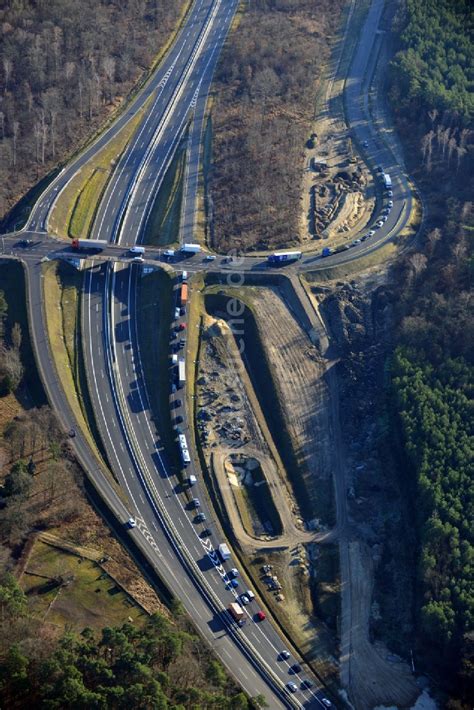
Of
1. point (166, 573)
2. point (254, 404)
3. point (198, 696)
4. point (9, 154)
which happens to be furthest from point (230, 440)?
point (9, 154)

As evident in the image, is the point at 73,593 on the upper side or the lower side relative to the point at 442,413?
lower

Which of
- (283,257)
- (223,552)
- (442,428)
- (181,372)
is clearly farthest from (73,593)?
(283,257)

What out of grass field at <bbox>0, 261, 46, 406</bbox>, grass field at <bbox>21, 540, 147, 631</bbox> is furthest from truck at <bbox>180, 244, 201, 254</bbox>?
grass field at <bbox>21, 540, 147, 631</bbox>

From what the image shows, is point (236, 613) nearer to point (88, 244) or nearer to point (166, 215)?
point (88, 244)

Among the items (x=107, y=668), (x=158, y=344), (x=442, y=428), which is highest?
(x=158, y=344)

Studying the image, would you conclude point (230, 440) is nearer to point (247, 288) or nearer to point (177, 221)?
point (247, 288)

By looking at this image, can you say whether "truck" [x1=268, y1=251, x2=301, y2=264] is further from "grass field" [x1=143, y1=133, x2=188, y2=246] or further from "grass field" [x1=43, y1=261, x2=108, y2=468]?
"grass field" [x1=43, y1=261, x2=108, y2=468]

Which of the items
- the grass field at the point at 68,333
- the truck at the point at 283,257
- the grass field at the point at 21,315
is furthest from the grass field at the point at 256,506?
the truck at the point at 283,257
